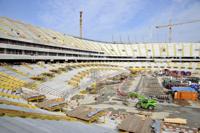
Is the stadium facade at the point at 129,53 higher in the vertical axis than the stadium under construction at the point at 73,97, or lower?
higher

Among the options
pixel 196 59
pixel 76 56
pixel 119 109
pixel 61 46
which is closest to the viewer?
pixel 119 109

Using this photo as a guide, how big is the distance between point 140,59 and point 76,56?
45066 mm

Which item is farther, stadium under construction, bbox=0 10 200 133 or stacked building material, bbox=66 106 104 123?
stacked building material, bbox=66 106 104 123

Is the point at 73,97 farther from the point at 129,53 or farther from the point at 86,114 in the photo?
the point at 129,53

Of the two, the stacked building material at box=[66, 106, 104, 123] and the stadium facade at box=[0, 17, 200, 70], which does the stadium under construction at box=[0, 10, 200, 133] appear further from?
the stadium facade at box=[0, 17, 200, 70]

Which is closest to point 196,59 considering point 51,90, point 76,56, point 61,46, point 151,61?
point 151,61

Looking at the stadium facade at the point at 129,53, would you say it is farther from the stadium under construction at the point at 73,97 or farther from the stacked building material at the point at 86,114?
the stacked building material at the point at 86,114

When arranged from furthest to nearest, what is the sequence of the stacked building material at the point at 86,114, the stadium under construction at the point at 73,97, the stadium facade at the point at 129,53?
the stadium facade at the point at 129,53
the stacked building material at the point at 86,114
the stadium under construction at the point at 73,97

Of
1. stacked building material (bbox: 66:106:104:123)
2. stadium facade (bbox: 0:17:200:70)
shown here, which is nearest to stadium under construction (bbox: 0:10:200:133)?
stacked building material (bbox: 66:106:104:123)

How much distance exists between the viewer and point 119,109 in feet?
100

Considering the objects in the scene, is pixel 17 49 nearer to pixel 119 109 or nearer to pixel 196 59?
pixel 119 109

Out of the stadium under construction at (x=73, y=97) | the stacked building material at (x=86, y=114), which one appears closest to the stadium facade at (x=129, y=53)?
the stadium under construction at (x=73, y=97)

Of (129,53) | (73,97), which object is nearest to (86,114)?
(73,97)

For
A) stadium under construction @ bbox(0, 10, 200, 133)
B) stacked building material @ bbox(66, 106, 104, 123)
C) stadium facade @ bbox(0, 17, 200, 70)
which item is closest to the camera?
stadium under construction @ bbox(0, 10, 200, 133)
